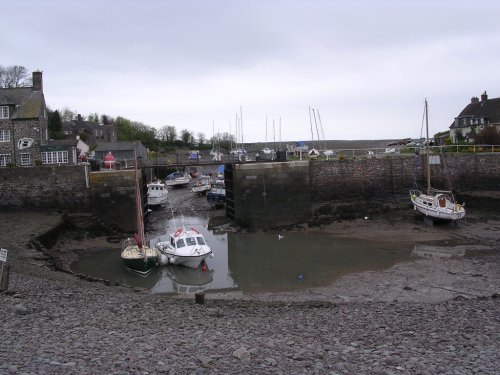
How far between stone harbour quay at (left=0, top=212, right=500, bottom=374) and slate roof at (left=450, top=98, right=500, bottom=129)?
4266 cm

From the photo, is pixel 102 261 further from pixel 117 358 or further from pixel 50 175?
pixel 117 358

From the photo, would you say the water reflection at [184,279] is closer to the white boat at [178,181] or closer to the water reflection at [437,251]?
the water reflection at [437,251]

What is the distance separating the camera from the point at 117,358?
7906mm

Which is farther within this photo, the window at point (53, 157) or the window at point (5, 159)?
the window at point (53, 157)

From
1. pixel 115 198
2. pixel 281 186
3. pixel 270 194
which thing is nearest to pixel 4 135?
pixel 115 198

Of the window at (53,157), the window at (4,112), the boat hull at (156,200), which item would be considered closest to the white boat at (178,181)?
the boat hull at (156,200)

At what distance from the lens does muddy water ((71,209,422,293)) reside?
734 inches

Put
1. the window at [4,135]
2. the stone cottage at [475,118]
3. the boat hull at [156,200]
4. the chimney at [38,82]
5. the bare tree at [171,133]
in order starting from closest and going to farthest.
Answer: the window at [4,135] → the chimney at [38,82] → the boat hull at [156,200] → the stone cottage at [475,118] → the bare tree at [171,133]

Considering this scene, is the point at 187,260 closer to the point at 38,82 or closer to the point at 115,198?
the point at 115,198

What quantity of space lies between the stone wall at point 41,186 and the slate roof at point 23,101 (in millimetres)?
6040

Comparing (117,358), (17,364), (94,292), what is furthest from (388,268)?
(17,364)

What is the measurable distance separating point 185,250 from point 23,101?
884 inches

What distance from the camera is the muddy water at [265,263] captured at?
734 inches

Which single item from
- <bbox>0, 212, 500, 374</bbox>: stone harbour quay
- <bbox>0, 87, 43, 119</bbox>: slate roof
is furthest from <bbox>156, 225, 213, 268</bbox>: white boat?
<bbox>0, 87, 43, 119</bbox>: slate roof
